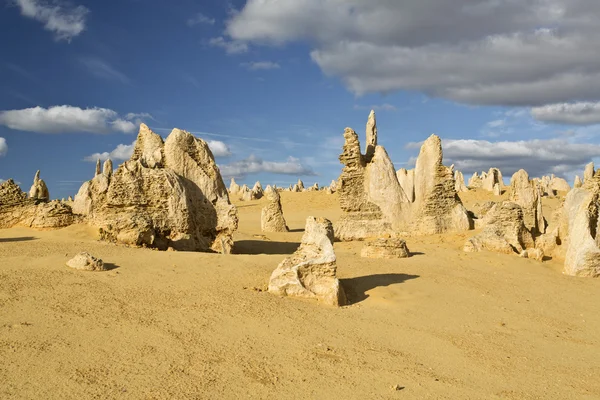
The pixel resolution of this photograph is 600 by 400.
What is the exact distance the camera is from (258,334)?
5.53 m

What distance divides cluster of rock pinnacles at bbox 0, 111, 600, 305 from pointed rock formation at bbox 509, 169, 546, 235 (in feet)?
0.27

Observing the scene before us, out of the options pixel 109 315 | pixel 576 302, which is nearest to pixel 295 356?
pixel 109 315

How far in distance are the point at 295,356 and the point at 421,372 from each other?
52.7 inches

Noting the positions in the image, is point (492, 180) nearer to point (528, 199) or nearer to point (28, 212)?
point (528, 199)

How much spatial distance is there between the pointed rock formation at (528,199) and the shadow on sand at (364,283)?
988 cm

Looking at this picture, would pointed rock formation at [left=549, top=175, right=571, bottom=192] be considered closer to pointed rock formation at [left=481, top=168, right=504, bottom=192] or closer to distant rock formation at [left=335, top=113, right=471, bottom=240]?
pointed rock formation at [left=481, top=168, right=504, bottom=192]

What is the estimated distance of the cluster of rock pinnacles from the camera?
771cm

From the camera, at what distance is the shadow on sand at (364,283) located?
303 inches

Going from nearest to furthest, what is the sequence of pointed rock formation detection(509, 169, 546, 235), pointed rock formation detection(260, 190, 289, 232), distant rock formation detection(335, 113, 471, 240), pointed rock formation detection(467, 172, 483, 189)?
distant rock formation detection(335, 113, 471, 240) < pointed rock formation detection(509, 169, 546, 235) < pointed rock formation detection(260, 190, 289, 232) < pointed rock formation detection(467, 172, 483, 189)

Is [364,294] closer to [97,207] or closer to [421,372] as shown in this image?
[421,372]

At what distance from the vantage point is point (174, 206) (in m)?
11.7

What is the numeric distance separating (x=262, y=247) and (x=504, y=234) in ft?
24.0

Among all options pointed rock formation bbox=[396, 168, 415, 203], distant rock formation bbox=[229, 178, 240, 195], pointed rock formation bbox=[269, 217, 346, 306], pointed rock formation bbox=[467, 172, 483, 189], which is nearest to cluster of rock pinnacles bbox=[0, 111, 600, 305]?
pointed rock formation bbox=[269, 217, 346, 306]

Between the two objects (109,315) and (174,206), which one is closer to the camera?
(109,315)
